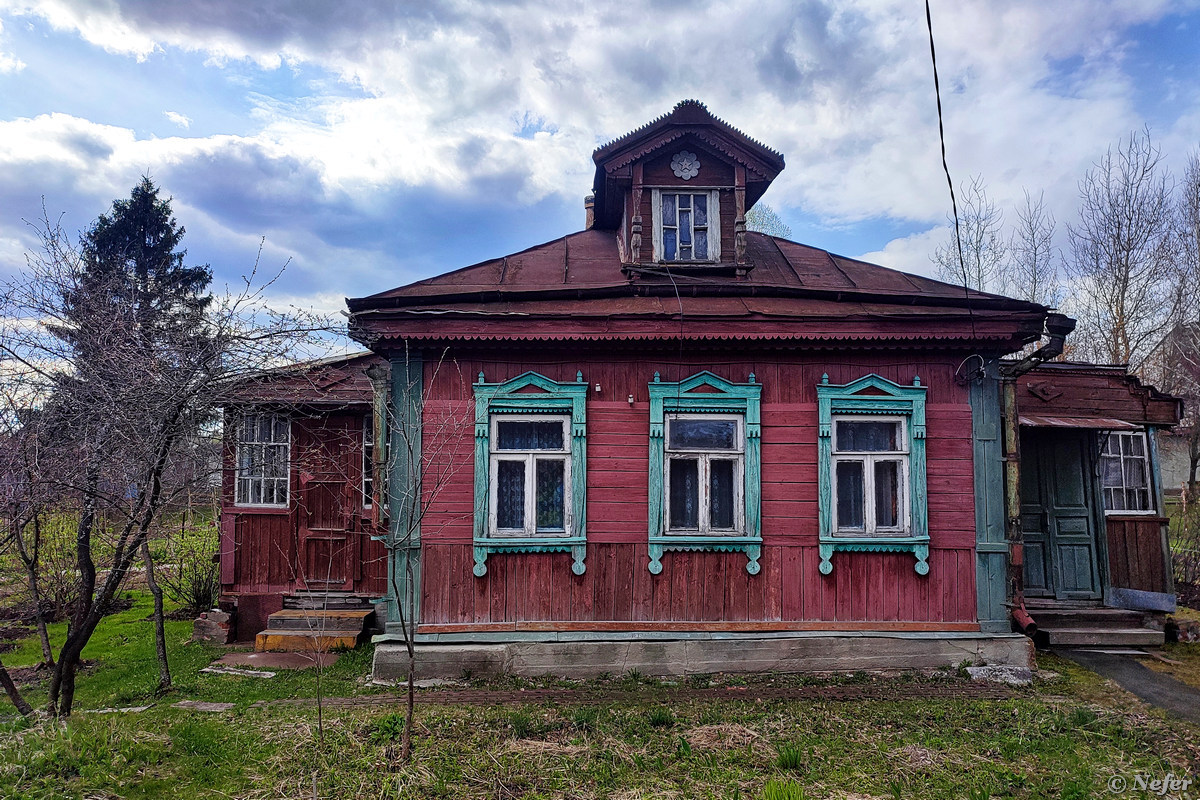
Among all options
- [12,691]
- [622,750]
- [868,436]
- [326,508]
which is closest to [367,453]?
[326,508]

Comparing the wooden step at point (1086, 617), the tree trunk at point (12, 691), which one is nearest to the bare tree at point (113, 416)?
the tree trunk at point (12, 691)

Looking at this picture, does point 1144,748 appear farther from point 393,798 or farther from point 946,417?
point 393,798

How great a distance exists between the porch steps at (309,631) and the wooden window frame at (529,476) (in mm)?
Answer: 3077

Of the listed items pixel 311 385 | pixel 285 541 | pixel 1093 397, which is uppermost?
pixel 1093 397

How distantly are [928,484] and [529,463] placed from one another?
4423mm

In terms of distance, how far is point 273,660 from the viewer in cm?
827

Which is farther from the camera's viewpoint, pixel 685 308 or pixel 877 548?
pixel 685 308

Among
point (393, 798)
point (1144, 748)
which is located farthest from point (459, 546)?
point (1144, 748)

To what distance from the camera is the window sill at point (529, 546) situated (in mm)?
7062

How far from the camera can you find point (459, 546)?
7133mm

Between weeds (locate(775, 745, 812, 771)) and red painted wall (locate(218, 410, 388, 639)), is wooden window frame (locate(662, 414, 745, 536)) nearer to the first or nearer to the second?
weeds (locate(775, 745, 812, 771))

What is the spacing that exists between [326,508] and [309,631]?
1.77m

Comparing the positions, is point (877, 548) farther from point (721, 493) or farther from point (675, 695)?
point (675, 695)

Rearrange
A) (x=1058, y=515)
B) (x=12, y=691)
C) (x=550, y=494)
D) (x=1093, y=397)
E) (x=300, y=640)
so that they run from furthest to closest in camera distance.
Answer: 1. (x=1093, y=397)
2. (x=1058, y=515)
3. (x=300, y=640)
4. (x=550, y=494)
5. (x=12, y=691)
